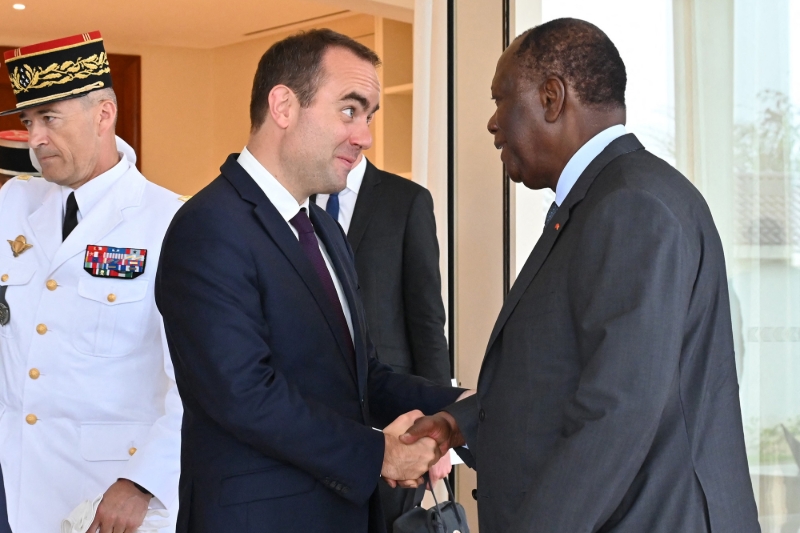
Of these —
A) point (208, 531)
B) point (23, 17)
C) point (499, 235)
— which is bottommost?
point (208, 531)

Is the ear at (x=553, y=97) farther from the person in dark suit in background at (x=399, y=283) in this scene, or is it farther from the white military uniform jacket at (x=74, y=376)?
the person in dark suit in background at (x=399, y=283)

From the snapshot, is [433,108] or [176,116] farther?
[176,116]

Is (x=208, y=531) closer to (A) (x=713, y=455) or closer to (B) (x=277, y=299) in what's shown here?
(B) (x=277, y=299)

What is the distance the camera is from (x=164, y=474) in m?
1.94

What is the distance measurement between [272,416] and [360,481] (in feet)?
0.72

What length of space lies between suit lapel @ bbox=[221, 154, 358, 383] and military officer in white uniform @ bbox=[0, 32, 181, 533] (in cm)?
50

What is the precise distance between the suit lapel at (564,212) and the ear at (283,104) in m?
0.63

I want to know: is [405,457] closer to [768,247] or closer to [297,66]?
[297,66]

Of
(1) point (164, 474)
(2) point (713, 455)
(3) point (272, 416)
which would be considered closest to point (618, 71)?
(2) point (713, 455)

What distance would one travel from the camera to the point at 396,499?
279 cm

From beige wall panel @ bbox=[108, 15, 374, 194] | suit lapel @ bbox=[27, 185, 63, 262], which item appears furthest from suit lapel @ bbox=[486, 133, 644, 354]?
beige wall panel @ bbox=[108, 15, 374, 194]

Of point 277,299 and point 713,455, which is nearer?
point 713,455

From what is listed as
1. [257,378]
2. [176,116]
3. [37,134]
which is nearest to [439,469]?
[257,378]

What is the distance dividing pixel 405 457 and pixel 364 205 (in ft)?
3.59
